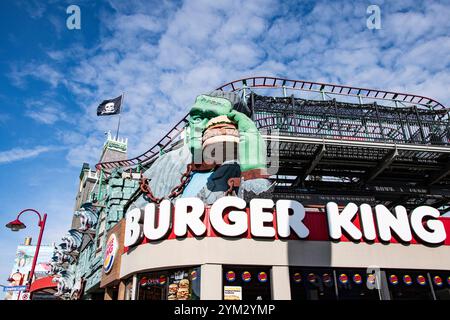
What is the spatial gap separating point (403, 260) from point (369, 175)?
328 inches

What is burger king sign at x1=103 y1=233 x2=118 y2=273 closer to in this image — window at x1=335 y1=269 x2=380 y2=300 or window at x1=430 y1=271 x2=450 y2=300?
window at x1=335 y1=269 x2=380 y2=300

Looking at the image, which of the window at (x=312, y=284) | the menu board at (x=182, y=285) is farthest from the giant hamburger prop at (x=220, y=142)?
the window at (x=312, y=284)

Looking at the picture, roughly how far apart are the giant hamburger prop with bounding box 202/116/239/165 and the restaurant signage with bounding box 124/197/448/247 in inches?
162

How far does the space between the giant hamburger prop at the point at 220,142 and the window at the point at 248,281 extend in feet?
20.4

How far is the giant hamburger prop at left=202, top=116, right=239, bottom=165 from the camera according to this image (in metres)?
18.8

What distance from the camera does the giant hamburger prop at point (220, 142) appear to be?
18.8 metres

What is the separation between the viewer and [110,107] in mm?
39281

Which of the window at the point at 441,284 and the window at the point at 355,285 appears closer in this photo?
the window at the point at 355,285

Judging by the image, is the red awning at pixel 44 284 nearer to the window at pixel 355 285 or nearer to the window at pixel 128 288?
the window at pixel 128 288

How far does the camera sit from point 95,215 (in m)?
30.2

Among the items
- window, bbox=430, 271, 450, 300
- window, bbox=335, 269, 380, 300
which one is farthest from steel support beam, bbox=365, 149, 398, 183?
window, bbox=335, 269, 380, 300

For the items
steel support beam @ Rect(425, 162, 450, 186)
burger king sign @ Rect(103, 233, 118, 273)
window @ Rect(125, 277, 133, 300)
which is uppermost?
steel support beam @ Rect(425, 162, 450, 186)

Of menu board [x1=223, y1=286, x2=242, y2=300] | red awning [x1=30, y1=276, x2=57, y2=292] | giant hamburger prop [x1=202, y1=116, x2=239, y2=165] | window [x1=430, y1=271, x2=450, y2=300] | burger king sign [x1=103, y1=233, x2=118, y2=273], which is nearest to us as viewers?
menu board [x1=223, y1=286, x2=242, y2=300]
